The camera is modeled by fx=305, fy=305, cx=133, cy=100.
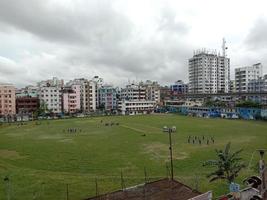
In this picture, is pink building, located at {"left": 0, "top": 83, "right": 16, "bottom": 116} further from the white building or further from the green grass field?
the green grass field

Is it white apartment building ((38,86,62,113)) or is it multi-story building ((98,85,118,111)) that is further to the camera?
multi-story building ((98,85,118,111))

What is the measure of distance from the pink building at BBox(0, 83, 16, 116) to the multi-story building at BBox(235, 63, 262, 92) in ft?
316

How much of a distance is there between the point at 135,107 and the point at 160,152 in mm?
78210

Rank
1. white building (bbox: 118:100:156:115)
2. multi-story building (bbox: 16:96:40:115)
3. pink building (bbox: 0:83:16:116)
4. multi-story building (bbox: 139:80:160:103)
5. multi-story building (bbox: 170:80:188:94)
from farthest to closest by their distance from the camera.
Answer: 1. multi-story building (bbox: 170:80:188:94)
2. multi-story building (bbox: 139:80:160:103)
3. white building (bbox: 118:100:156:115)
4. multi-story building (bbox: 16:96:40:115)
5. pink building (bbox: 0:83:16:116)

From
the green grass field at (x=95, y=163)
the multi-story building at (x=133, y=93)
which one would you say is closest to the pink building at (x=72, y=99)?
the multi-story building at (x=133, y=93)

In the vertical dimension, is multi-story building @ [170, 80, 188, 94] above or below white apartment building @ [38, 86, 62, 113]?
above

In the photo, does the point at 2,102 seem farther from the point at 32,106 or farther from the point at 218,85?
the point at 218,85

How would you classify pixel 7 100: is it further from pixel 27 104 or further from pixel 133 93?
pixel 133 93

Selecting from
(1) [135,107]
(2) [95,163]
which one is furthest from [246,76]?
(2) [95,163]

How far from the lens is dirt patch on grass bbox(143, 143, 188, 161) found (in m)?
30.2

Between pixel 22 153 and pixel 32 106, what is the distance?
6676cm

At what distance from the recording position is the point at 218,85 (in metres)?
153

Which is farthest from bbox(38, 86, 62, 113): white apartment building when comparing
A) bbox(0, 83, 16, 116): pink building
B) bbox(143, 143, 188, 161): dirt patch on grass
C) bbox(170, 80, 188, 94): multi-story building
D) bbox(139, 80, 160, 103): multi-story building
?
bbox(170, 80, 188, 94): multi-story building

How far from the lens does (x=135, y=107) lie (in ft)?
364
